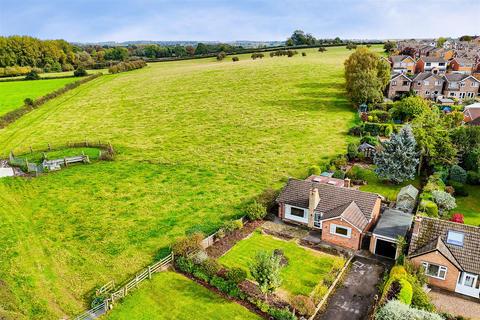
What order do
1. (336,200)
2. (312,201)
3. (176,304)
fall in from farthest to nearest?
(312,201), (336,200), (176,304)

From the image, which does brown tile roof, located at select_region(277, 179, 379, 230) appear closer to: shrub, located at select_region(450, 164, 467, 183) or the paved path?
the paved path

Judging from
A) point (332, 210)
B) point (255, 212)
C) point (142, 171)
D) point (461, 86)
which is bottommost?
point (142, 171)

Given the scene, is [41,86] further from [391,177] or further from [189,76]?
[391,177]

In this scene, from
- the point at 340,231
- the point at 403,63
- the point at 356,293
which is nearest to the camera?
the point at 356,293

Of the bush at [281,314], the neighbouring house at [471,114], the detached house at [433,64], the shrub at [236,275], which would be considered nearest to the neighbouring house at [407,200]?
the shrub at [236,275]

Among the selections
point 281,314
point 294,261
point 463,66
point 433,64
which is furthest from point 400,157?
point 463,66

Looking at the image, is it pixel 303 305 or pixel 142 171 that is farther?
pixel 142 171

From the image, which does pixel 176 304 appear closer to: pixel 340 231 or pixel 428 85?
pixel 340 231

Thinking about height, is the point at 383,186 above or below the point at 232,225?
below
